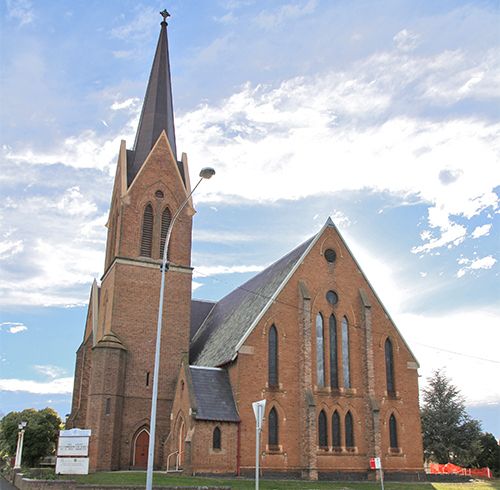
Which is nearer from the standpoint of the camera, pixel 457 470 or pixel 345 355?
pixel 345 355

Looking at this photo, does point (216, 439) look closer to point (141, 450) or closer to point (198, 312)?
point (141, 450)

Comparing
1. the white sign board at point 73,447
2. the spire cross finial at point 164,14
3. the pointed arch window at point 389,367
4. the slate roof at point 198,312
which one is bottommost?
the white sign board at point 73,447

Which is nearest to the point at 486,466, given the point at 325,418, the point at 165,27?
the point at 325,418

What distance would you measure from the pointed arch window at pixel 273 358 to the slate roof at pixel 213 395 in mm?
2476

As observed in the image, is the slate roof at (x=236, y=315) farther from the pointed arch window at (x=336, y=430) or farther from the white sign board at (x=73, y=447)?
the white sign board at (x=73, y=447)

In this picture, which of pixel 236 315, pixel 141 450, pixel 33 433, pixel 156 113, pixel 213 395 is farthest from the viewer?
pixel 33 433

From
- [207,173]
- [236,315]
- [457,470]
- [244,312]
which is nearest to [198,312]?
[236,315]

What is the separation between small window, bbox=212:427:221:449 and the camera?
3158 cm

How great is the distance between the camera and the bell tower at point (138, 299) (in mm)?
36188

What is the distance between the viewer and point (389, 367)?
38406 millimetres

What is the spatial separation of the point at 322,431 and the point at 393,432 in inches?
205

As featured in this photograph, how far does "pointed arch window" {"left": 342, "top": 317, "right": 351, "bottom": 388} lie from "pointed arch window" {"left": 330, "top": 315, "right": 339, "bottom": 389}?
54cm

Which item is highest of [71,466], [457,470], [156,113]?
[156,113]

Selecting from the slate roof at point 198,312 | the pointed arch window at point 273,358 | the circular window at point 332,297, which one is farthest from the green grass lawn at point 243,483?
the slate roof at point 198,312
